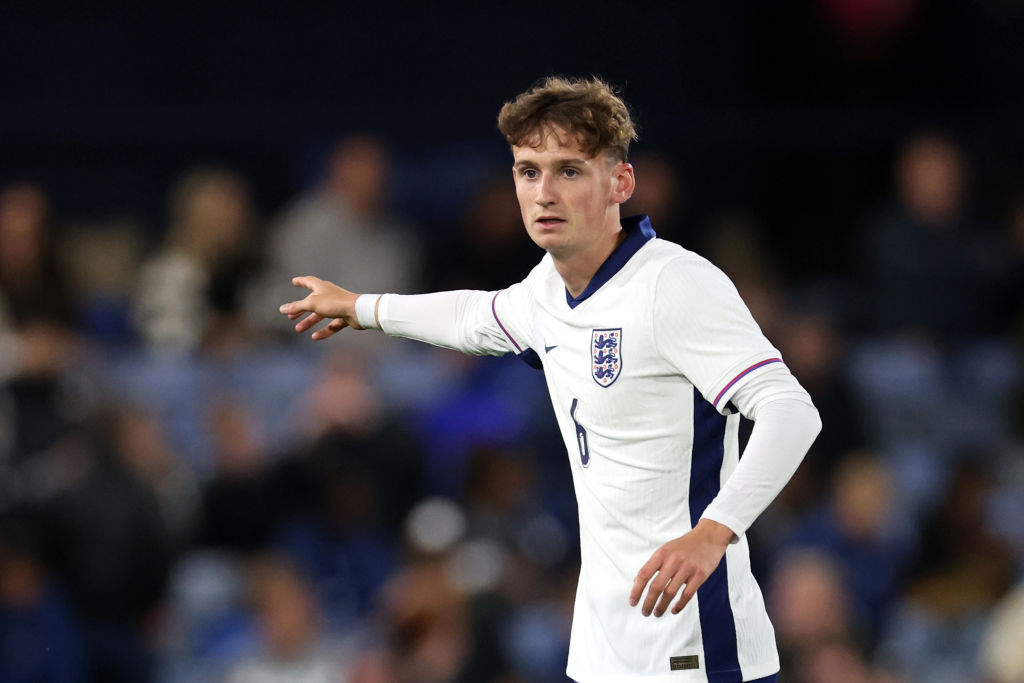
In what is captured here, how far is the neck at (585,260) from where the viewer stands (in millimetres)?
4027

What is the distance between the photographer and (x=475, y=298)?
455 cm

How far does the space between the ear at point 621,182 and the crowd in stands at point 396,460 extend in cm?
410

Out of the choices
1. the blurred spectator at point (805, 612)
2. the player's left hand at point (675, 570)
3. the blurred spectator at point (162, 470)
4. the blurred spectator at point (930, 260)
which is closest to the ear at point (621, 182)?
the player's left hand at point (675, 570)

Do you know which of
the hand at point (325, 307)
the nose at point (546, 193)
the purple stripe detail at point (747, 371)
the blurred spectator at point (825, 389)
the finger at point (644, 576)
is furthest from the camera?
the blurred spectator at point (825, 389)

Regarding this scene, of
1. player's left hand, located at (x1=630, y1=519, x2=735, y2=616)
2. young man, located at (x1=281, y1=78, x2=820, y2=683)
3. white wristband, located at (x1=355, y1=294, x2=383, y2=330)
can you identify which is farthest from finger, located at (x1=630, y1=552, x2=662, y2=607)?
white wristband, located at (x1=355, y1=294, x2=383, y2=330)

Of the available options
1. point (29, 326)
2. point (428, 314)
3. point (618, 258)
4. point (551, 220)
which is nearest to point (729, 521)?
point (618, 258)

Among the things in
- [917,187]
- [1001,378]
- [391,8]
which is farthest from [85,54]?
[1001,378]

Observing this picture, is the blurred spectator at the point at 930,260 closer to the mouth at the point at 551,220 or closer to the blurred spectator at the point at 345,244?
the blurred spectator at the point at 345,244

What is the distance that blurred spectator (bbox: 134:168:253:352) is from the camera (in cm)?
899

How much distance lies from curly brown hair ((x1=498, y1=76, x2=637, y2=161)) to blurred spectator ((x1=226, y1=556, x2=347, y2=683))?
444 cm

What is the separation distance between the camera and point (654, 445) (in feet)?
12.7

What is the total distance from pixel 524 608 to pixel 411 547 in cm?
70

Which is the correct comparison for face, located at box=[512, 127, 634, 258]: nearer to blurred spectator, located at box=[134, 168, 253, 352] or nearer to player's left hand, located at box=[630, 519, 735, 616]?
player's left hand, located at box=[630, 519, 735, 616]

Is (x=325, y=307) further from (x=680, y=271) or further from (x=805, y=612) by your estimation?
(x=805, y=612)
